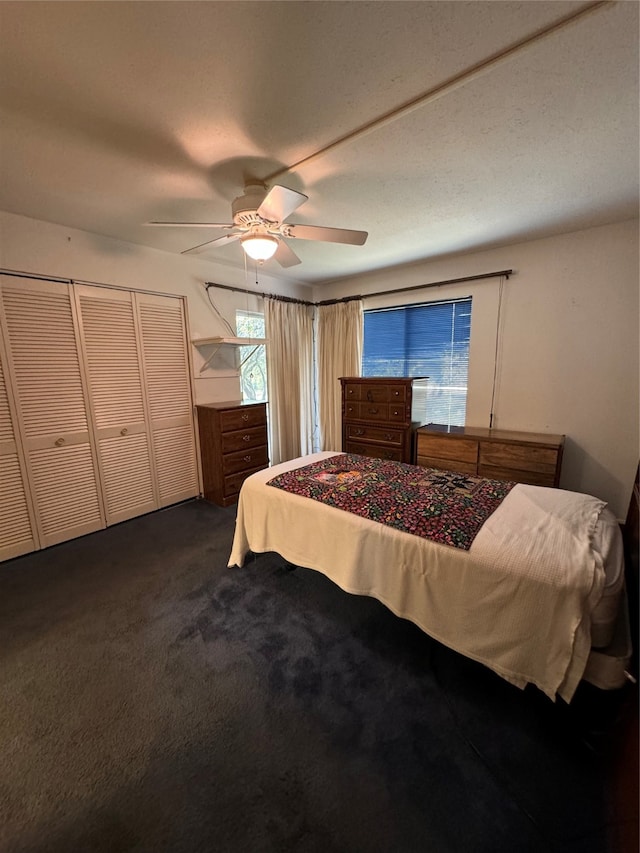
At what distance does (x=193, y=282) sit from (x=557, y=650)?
3.82 m

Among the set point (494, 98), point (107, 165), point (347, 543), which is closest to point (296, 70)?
point (494, 98)

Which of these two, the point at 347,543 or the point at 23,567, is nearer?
the point at 347,543

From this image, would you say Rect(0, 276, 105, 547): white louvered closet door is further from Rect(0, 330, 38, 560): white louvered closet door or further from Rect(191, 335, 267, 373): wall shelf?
Rect(191, 335, 267, 373): wall shelf

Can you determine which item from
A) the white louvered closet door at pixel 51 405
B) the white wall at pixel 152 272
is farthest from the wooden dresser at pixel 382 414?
the white louvered closet door at pixel 51 405

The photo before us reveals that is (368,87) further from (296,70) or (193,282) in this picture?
(193,282)

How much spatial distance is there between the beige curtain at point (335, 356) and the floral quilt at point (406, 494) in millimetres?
2083

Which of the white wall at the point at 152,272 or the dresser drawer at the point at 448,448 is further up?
the white wall at the point at 152,272

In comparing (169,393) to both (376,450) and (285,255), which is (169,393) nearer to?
(285,255)

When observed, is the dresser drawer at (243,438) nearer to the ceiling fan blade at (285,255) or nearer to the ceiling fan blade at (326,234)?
the ceiling fan blade at (285,255)

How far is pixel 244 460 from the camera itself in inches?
139

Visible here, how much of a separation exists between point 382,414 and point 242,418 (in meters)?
1.49

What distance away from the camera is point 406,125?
148 centimetres

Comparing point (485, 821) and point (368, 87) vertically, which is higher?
point (368, 87)

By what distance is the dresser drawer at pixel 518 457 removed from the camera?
107 inches
